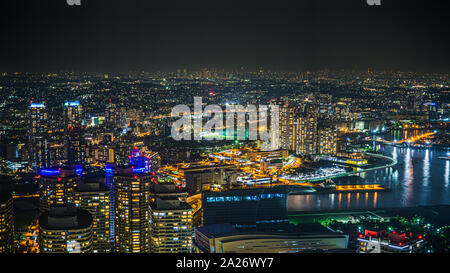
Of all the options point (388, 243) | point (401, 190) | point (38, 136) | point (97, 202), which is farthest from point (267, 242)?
point (38, 136)

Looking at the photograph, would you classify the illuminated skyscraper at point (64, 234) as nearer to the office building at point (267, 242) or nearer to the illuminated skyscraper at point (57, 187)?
the office building at point (267, 242)

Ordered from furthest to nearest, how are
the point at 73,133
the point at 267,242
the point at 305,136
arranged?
the point at 305,136
the point at 73,133
the point at 267,242

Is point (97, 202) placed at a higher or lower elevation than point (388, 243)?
higher

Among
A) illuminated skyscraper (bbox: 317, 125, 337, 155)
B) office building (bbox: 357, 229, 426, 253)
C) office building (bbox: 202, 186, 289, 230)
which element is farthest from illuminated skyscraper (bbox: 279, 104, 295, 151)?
office building (bbox: 357, 229, 426, 253)

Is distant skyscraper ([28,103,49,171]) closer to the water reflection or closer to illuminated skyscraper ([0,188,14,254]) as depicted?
illuminated skyscraper ([0,188,14,254])

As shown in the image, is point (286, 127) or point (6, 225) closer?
point (6, 225)

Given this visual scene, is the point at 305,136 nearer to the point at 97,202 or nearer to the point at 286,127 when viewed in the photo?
the point at 286,127
